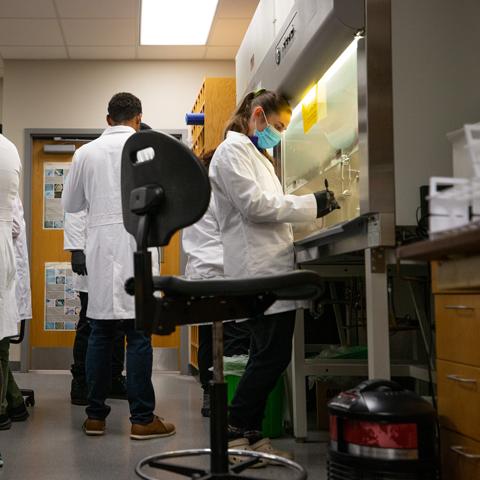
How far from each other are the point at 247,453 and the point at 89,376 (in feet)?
4.11

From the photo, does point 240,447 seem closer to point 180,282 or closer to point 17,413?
point 180,282

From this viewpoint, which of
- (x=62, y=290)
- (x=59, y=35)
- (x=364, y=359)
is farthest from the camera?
(x=62, y=290)

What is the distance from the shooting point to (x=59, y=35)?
4.97 m

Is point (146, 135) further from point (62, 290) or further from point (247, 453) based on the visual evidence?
point (62, 290)

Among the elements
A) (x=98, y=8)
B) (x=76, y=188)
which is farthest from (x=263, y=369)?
(x=98, y=8)

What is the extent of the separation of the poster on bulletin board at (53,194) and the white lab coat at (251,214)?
334 cm

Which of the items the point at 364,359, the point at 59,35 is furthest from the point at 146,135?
the point at 59,35

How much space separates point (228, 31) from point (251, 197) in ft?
9.74

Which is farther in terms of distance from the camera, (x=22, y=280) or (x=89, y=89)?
(x=89, y=89)

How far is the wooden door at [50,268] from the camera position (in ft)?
17.8

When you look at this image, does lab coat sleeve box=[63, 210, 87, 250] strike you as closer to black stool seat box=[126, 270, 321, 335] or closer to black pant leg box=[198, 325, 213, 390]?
black pant leg box=[198, 325, 213, 390]

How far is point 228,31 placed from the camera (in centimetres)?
493

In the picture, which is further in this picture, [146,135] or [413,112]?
[413,112]

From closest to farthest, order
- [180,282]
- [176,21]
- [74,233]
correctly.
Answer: [180,282] → [74,233] → [176,21]
